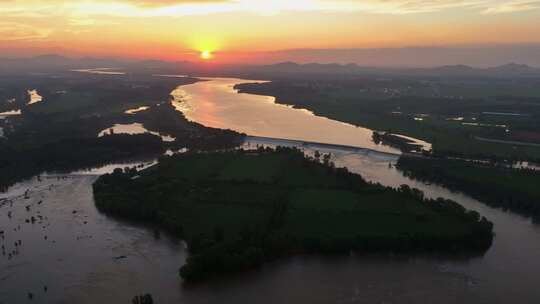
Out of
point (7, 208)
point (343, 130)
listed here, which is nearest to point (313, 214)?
point (7, 208)

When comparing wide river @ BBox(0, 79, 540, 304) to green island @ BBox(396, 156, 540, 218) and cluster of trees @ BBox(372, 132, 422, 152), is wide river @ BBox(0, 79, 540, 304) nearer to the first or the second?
green island @ BBox(396, 156, 540, 218)

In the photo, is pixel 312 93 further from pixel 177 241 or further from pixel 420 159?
pixel 177 241

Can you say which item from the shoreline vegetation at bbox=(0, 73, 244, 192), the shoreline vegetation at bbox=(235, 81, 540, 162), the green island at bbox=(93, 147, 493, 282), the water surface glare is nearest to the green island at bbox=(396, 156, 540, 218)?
the green island at bbox=(93, 147, 493, 282)

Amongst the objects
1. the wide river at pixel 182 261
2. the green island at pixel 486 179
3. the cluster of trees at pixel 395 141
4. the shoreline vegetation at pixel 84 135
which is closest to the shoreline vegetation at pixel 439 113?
the cluster of trees at pixel 395 141

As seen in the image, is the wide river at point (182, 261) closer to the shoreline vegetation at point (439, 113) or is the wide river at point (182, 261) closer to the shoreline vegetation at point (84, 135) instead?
the shoreline vegetation at point (84, 135)

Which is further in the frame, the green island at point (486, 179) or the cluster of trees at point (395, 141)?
the cluster of trees at point (395, 141)

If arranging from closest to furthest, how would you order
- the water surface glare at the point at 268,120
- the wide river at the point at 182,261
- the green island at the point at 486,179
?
the wide river at the point at 182,261
the green island at the point at 486,179
the water surface glare at the point at 268,120
